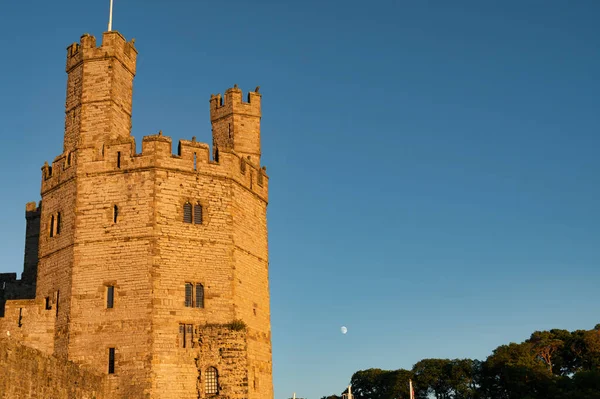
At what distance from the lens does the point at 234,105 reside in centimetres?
3612

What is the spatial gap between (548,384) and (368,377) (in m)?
36.3

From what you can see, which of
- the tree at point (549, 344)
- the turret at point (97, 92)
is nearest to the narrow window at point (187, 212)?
the turret at point (97, 92)

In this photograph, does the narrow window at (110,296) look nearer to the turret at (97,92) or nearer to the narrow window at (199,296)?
the narrow window at (199,296)

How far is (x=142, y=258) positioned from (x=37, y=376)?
8.64 meters

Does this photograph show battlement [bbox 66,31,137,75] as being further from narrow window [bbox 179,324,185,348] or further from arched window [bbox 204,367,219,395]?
arched window [bbox 204,367,219,395]

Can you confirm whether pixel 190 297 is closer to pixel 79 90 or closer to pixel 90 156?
pixel 90 156

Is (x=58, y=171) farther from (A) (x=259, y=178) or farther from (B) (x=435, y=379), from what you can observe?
(B) (x=435, y=379)

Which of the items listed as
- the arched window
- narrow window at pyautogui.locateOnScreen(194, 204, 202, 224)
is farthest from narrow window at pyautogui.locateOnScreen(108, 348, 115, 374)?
narrow window at pyautogui.locateOnScreen(194, 204, 202, 224)

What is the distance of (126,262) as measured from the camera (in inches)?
1129

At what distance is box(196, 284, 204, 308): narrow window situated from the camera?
29.0 metres

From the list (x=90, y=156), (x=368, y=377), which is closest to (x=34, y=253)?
(x=90, y=156)

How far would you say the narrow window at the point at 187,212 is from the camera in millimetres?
29844

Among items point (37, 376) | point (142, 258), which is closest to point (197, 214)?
point (142, 258)

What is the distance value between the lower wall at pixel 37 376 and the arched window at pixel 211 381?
15.1 ft
